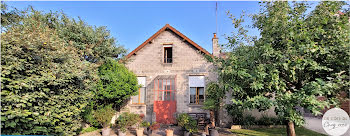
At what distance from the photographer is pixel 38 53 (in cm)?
417

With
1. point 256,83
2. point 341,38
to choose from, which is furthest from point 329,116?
→ point 256,83

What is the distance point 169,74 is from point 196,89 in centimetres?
229

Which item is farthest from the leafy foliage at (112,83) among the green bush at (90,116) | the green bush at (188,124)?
the green bush at (188,124)

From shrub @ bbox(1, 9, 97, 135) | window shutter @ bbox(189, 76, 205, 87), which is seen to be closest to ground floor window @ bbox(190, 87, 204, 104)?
window shutter @ bbox(189, 76, 205, 87)

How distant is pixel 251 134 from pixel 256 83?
4871 millimetres

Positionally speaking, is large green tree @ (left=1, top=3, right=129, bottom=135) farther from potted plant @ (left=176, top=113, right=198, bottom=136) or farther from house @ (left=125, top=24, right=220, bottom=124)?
house @ (left=125, top=24, right=220, bottom=124)

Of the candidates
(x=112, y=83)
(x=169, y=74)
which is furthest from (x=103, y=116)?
(x=169, y=74)

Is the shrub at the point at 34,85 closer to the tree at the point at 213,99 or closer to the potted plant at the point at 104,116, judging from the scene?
the potted plant at the point at 104,116

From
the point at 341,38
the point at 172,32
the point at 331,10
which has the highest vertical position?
the point at 172,32

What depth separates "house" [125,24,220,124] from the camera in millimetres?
11445

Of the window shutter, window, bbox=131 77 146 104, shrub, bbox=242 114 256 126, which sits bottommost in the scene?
shrub, bbox=242 114 256 126

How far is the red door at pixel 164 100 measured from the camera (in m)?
11.3

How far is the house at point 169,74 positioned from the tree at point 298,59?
5.76m

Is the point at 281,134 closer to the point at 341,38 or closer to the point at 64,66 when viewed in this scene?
the point at 341,38
